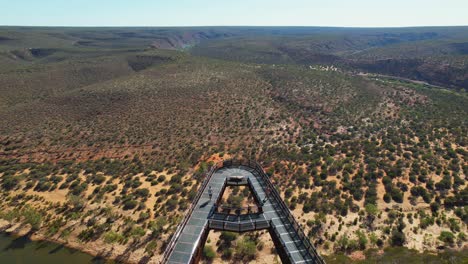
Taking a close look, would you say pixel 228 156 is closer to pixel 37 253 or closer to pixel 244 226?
pixel 244 226

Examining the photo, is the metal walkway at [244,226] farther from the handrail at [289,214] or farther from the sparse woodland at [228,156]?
the sparse woodland at [228,156]

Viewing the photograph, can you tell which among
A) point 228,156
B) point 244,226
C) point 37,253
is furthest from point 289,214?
point 228,156

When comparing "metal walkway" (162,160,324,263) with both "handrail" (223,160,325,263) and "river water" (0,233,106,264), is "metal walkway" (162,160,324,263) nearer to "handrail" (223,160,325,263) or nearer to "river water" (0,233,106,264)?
"handrail" (223,160,325,263)

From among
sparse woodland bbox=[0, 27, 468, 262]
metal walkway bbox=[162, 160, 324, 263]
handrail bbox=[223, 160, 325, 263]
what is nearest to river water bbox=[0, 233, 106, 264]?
sparse woodland bbox=[0, 27, 468, 262]

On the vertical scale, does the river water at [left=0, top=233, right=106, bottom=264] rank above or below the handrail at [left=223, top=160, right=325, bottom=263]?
below

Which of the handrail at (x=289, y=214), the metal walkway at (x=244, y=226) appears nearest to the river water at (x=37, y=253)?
the metal walkway at (x=244, y=226)

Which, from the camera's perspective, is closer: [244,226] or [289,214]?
[244,226]
